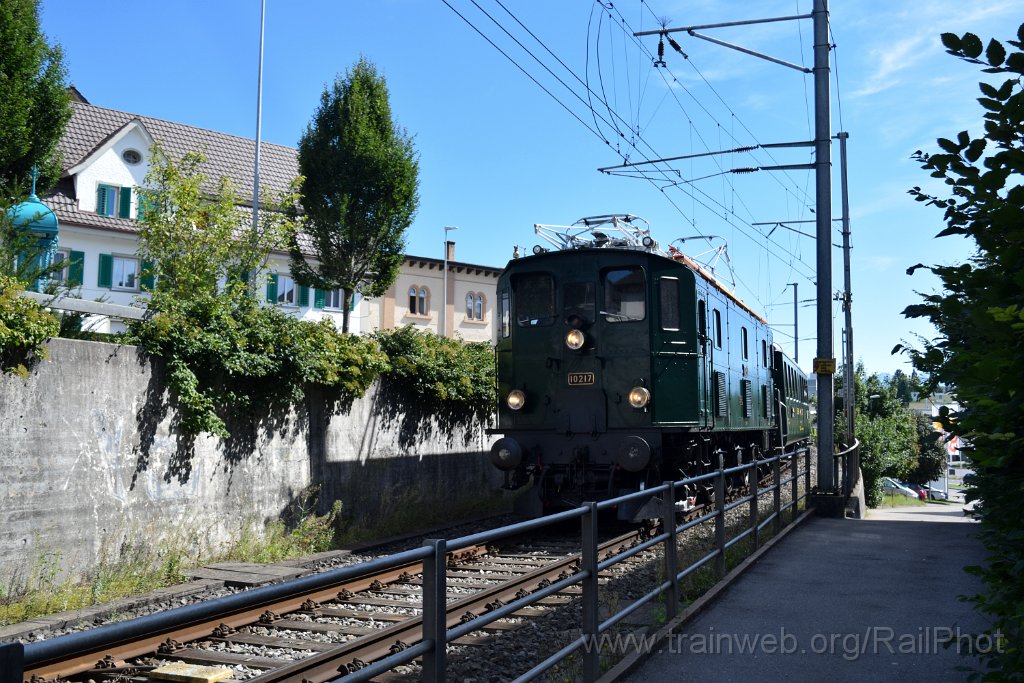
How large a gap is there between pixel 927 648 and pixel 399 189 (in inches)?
1062

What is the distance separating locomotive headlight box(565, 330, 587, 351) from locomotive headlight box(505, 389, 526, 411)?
3.22 feet

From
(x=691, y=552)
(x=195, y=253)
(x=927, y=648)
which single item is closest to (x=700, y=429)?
(x=691, y=552)

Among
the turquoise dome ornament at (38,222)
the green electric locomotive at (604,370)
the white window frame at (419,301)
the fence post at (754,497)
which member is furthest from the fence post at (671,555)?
the white window frame at (419,301)

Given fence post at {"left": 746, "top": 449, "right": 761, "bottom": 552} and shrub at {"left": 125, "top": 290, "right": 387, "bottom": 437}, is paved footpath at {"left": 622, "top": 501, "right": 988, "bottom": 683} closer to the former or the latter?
fence post at {"left": 746, "top": 449, "right": 761, "bottom": 552}

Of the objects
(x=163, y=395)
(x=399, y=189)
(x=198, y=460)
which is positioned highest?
(x=399, y=189)

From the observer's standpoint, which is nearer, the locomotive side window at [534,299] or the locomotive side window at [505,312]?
the locomotive side window at [534,299]

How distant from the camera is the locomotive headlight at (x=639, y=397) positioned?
41.1ft

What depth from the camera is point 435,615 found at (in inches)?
152

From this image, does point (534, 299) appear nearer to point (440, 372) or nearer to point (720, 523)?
point (440, 372)

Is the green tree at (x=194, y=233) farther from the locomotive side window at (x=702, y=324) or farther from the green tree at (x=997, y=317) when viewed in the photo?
the green tree at (x=997, y=317)

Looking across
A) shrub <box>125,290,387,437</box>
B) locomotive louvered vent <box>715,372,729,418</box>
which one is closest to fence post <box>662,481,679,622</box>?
shrub <box>125,290,387,437</box>

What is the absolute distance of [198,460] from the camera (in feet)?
36.9

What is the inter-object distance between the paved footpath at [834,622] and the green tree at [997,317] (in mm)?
946

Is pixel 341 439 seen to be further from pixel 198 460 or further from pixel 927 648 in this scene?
pixel 927 648
